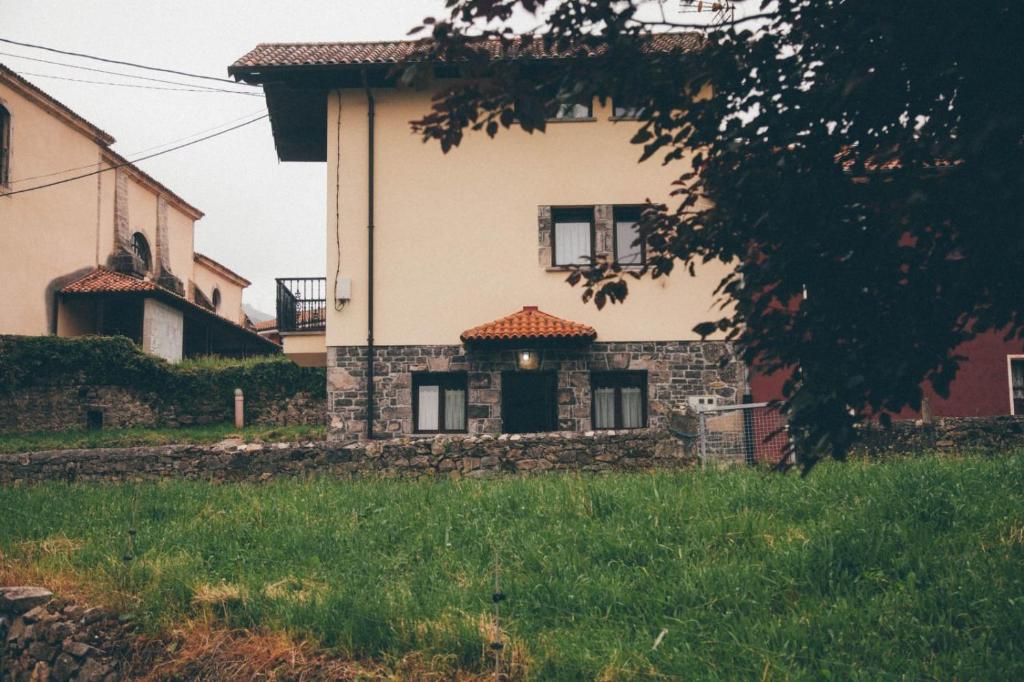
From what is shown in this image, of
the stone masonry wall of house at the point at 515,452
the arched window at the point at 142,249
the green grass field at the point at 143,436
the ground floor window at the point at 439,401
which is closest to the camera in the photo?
the stone masonry wall of house at the point at 515,452

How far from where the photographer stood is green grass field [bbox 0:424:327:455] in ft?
50.8

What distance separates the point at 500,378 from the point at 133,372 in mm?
9902

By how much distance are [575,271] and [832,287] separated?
1.58m

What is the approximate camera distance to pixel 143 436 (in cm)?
1627

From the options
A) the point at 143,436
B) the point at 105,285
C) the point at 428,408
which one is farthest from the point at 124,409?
the point at 428,408

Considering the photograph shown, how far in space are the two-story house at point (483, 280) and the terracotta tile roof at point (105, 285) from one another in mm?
9921

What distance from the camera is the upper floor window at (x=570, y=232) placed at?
15.1 m

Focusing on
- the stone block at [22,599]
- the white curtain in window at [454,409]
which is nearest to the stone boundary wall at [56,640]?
the stone block at [22,599]

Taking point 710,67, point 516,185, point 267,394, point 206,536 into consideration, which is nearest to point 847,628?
point 710,67

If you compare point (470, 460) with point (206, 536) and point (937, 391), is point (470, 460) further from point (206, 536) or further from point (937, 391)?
point (937, 391)

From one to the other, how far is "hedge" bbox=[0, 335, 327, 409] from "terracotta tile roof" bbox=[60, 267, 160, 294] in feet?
12.8

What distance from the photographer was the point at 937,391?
314 centimetres

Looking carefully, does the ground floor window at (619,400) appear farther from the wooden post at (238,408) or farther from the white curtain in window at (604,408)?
the wooden post at (238,408)

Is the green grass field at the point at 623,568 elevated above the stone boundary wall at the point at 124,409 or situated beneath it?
situated beneath
